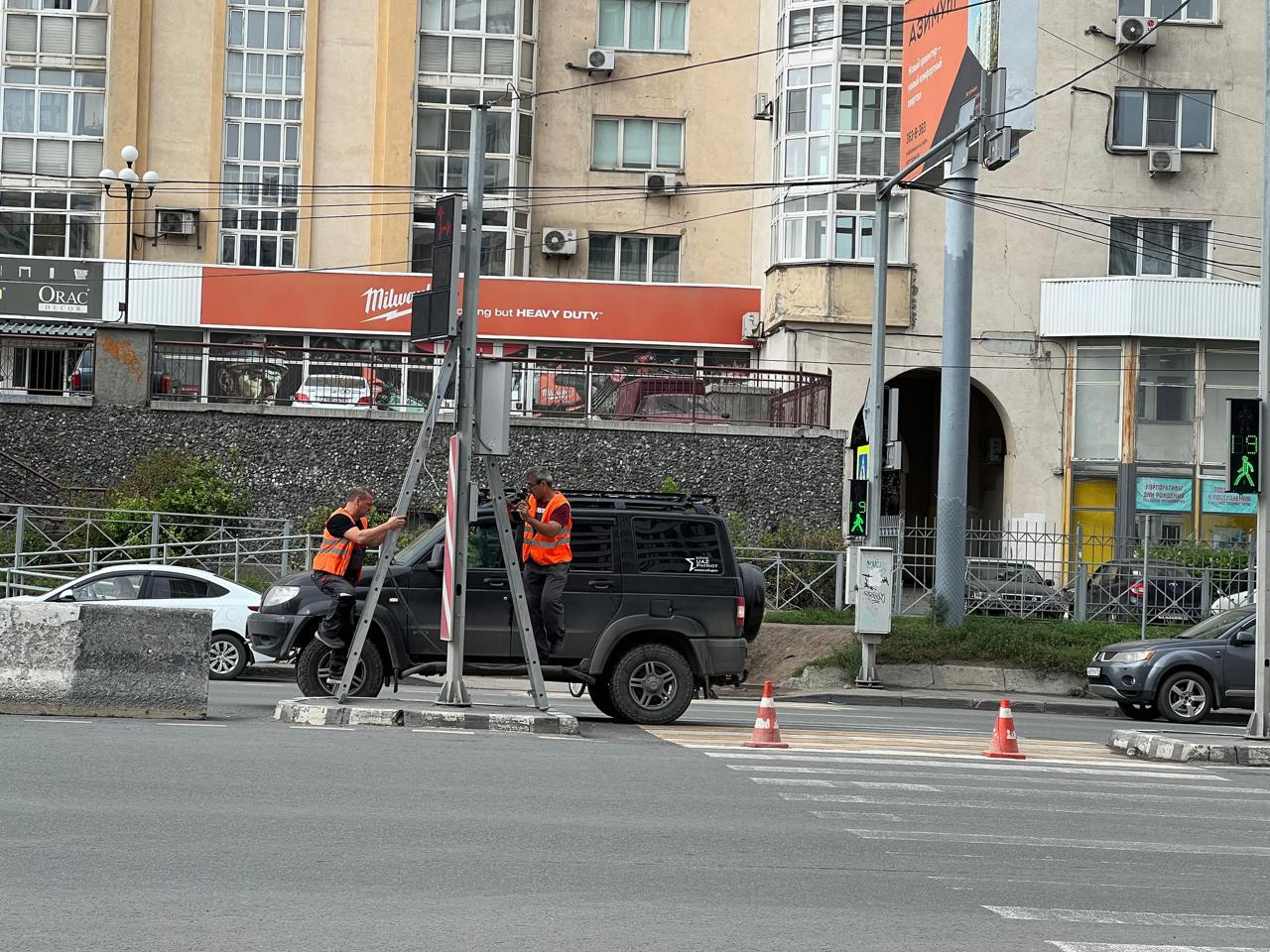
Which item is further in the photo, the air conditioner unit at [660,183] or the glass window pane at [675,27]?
the glass window pane at [675,27]

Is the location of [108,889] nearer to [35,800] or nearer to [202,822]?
[202,822]

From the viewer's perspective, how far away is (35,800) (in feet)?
29.0

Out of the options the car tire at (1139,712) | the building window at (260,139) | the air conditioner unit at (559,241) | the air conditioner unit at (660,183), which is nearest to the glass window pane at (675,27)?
the air conditioner unit at (660,183)

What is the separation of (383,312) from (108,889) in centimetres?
3646

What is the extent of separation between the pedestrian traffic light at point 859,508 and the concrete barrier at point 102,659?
40.4 ft

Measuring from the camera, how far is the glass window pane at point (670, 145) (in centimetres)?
4447

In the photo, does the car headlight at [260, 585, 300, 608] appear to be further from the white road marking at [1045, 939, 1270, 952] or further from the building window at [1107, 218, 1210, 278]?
the building window at [1107, 218, 1210, 278]

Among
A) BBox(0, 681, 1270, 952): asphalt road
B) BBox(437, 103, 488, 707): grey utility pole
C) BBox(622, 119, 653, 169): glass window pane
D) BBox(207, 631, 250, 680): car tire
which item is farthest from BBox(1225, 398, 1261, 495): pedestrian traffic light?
BBox(622, 119, 653, 169): glass window pane

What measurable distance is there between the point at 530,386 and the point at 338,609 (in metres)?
19.0

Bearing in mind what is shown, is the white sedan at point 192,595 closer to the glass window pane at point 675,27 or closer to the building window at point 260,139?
the building window at point 260,139

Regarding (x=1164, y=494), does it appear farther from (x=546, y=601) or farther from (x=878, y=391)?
(x=546, y=601)

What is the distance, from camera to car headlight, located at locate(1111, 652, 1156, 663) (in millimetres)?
20797

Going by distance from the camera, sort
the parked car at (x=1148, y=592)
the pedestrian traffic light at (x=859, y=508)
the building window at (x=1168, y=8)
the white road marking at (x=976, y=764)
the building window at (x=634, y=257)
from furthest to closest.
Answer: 1. the building window at (x=634, y=257)
2. the building window at (x=1168, y=8)
3. the parked car at (x=1148, y=592)
4. the pedestrian traffic light at (x=859, y=508)
5. the white road marking at (x=976, y=764)

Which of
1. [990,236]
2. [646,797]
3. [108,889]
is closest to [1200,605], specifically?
[990,236]
